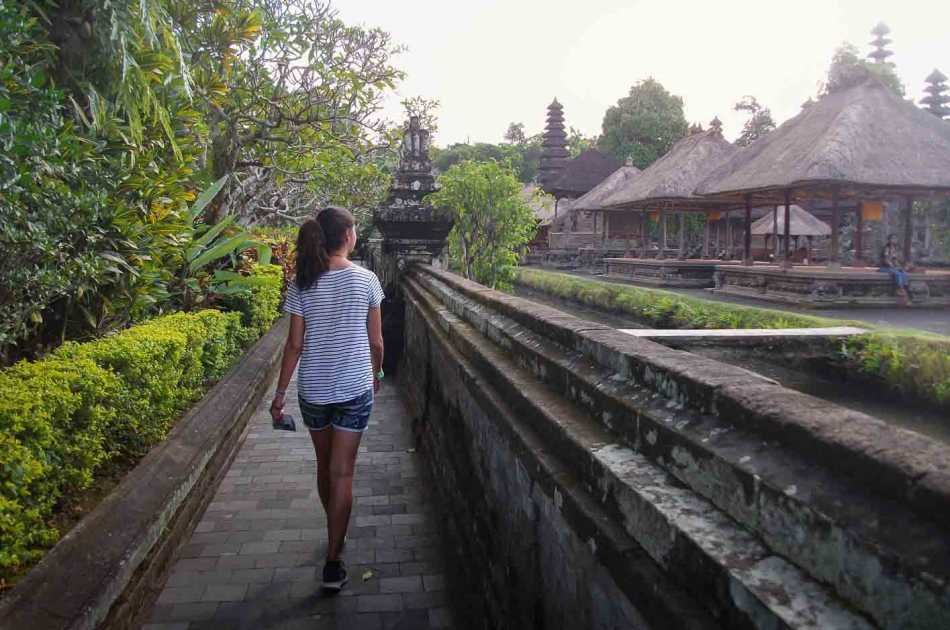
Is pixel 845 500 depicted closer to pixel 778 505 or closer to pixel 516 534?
pixel 778 505

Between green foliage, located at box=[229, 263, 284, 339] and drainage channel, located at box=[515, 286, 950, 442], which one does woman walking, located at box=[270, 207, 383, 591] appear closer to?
drainage channel, located at box=[515, 286, 950, 442]

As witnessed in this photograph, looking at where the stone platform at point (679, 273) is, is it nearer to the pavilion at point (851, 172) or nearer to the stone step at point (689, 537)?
the pavilion at point (851, 172)

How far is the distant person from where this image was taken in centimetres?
1405

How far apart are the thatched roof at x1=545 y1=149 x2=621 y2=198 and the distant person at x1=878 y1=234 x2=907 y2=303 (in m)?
25.7

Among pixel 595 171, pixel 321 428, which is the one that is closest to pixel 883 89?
pixel 321 428

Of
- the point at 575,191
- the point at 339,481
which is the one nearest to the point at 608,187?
the point at 575,191

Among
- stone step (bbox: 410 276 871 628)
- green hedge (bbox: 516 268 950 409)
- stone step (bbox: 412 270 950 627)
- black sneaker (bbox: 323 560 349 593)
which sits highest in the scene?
stone step (bbox: 412 270 950 627)

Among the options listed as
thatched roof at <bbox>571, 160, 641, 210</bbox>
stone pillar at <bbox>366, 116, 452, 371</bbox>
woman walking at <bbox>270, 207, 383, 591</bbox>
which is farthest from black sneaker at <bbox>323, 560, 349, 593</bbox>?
thatched roof at <bbox>571, 160, 641, 210</bbox>

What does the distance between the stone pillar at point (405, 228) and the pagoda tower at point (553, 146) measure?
116 ft

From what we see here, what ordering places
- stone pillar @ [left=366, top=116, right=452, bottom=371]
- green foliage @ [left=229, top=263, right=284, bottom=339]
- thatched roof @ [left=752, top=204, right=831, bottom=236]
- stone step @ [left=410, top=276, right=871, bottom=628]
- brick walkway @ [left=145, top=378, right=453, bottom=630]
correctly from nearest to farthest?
1. stone step @ [left=410, top=276, right=871, bottom=628]
2. brick walkway @ [left=145, top=378, right=453, bottom=630]
3. green foliage @ [left=229, top=263, right=284, bottom=339]
4. stone pillar @ [left=366, top=116, right=452, bottom=371]
5. thatched roof @ [left=752, top=204, right=831, bottom=236]

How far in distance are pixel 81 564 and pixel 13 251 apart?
1.90 metres

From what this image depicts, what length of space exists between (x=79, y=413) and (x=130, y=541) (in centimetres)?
70

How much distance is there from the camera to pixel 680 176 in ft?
75.4

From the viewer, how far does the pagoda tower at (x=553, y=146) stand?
45.2 metres
